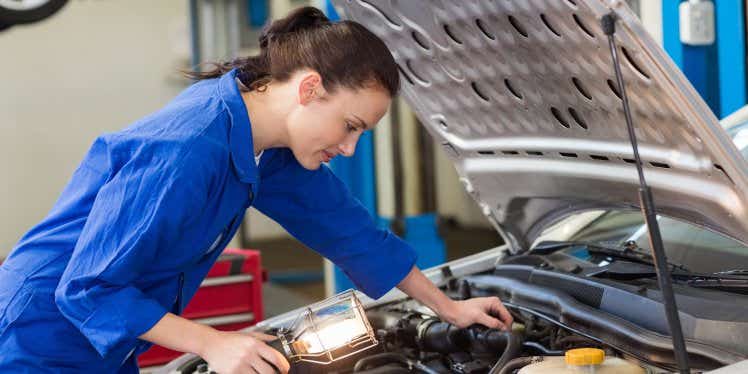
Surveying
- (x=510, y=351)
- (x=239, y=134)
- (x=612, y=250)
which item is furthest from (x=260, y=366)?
(x=612, y=250)

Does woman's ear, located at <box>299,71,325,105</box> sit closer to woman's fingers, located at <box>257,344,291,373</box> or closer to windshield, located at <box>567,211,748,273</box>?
woman's fingers, located at <box>257,344,291,373</box>

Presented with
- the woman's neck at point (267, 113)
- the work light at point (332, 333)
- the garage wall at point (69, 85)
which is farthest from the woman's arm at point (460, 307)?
the garage wall at point (69, 85)

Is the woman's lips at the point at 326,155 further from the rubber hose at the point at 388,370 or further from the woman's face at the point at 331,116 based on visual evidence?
the rubber hose at the point at 388,370

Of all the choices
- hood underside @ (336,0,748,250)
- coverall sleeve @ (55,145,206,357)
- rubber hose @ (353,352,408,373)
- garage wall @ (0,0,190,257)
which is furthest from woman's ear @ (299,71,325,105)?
garage wall @ (0,0,190,257)

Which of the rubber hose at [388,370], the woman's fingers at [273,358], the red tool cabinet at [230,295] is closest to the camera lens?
the woman's fingers at [273,358]

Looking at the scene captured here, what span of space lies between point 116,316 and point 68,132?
5.27 metres

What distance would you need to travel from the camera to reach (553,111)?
1.59m

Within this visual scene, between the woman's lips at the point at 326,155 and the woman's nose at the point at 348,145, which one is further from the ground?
the woman's nose at the point at 348,145

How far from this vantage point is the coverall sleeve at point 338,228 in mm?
1676

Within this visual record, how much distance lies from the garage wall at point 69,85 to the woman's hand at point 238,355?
520 centimetres

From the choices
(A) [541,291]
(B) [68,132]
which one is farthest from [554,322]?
(B) [68,132]

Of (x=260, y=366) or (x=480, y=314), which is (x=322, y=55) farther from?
(x=480, y=314)

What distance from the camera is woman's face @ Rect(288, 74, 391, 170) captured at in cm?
132

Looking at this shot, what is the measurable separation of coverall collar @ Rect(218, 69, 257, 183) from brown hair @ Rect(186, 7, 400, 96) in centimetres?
5
